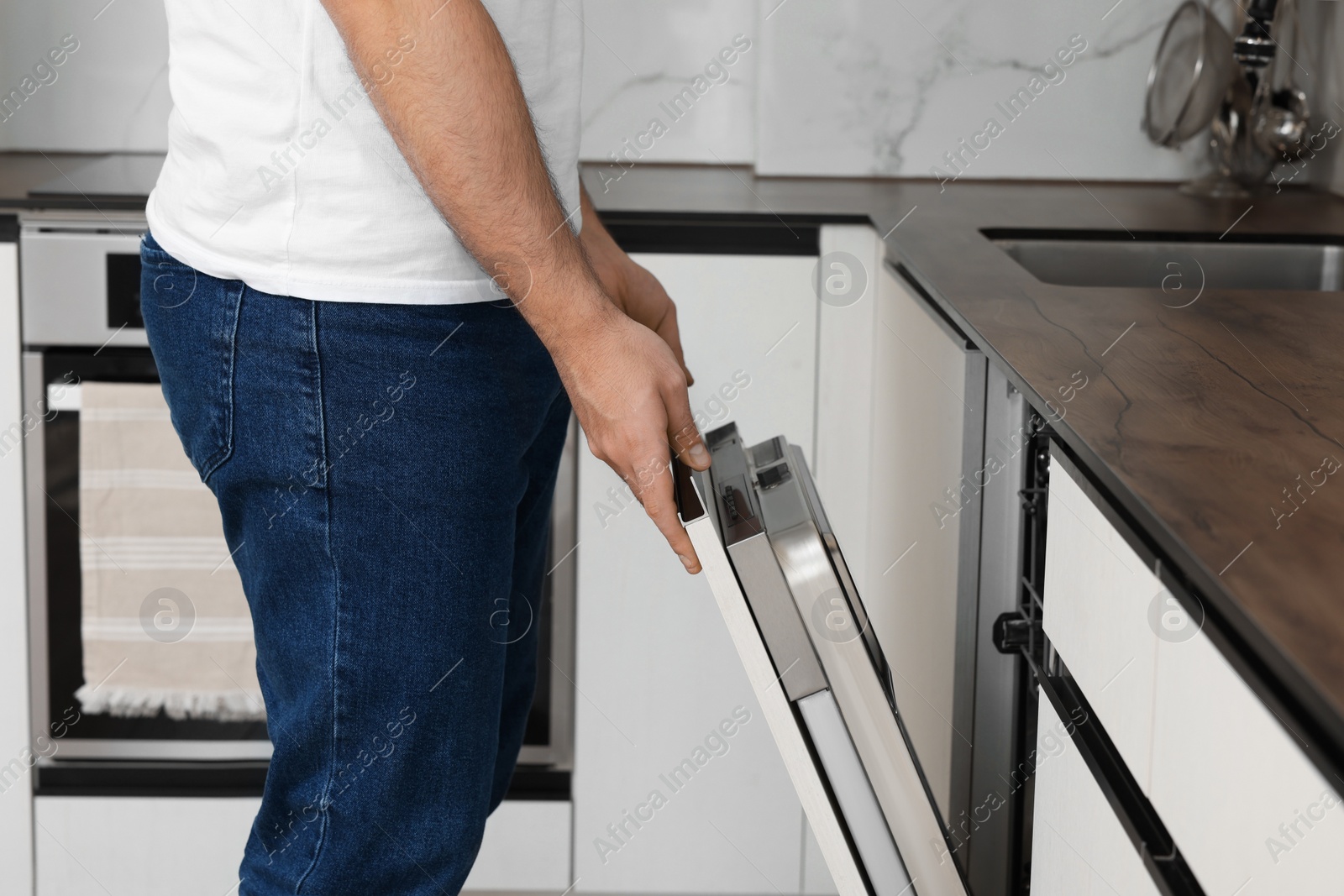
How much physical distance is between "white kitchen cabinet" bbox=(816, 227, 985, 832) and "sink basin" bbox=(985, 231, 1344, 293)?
19 cm

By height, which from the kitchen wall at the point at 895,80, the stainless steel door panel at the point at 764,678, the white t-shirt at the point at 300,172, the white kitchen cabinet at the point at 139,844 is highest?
the kitchen wall at the point at 895,80

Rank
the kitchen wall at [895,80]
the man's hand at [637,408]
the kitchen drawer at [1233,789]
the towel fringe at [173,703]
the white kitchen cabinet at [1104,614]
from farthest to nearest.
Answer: the kitchen wall at [895,80], the towel fringe at [173,703], the man's hand at [637,408], the white kitchen cabinet at [1104,614], the kitchen drawer at [1233,789]

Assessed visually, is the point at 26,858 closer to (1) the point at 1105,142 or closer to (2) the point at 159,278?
(2) the point at 159,278

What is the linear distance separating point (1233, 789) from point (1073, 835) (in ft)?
0.92

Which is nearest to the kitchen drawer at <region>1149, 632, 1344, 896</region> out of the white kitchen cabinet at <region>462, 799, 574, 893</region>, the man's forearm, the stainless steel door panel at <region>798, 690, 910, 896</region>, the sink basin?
the stainless steel door panel at <region>798, 690, 910, 896</region>

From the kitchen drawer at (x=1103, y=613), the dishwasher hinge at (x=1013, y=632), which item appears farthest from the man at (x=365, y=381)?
the dishwasher hinge at (x=1013, y=632)

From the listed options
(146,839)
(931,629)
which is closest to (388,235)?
(931,629)

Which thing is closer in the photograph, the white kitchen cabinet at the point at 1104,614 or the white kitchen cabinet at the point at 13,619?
the white kitchen cabinet at the point at 1104,614

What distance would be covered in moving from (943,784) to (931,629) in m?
0.16

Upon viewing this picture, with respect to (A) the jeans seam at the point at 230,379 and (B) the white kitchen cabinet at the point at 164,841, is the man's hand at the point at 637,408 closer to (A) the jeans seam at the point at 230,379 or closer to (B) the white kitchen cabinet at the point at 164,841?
(A) the jeans seam at the point at 230,379

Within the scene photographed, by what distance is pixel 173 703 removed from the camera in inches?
63.4

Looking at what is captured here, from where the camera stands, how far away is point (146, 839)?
1660 millimetres

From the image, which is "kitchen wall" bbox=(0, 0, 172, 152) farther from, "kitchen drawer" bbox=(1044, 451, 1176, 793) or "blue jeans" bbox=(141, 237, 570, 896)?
"kitchen drawer" bbox=(1044, 451, 1176, 793)

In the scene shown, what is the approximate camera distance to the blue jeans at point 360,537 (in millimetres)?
816
